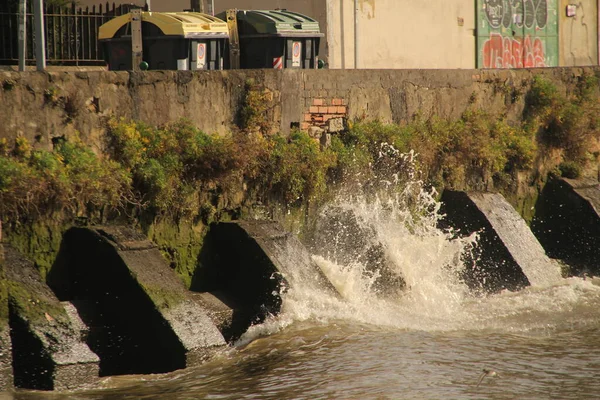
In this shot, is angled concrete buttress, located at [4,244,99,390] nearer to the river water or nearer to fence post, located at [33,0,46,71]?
the river water

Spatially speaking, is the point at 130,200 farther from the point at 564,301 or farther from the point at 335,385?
the point at 564,301

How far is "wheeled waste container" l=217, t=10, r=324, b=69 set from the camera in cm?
1219

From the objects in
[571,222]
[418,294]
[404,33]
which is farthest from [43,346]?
[404,33]

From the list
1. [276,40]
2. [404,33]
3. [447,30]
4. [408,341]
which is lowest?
[408,341]

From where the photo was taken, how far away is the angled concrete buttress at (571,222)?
11.4 m

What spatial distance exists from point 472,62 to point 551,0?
3174 mm

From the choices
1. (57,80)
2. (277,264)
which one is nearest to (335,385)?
(277,264)

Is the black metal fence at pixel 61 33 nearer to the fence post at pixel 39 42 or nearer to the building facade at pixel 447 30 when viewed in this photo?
the building facade at pixel 447 30

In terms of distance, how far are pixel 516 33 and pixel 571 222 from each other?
10070 mm

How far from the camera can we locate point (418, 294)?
9.16 meters

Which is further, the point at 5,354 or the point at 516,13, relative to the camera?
the point at 516,13

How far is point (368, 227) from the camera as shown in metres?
9.59

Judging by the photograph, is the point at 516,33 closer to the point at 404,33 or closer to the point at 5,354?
the point at 404,33

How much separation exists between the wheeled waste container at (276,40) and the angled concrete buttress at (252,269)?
4.07 metres
